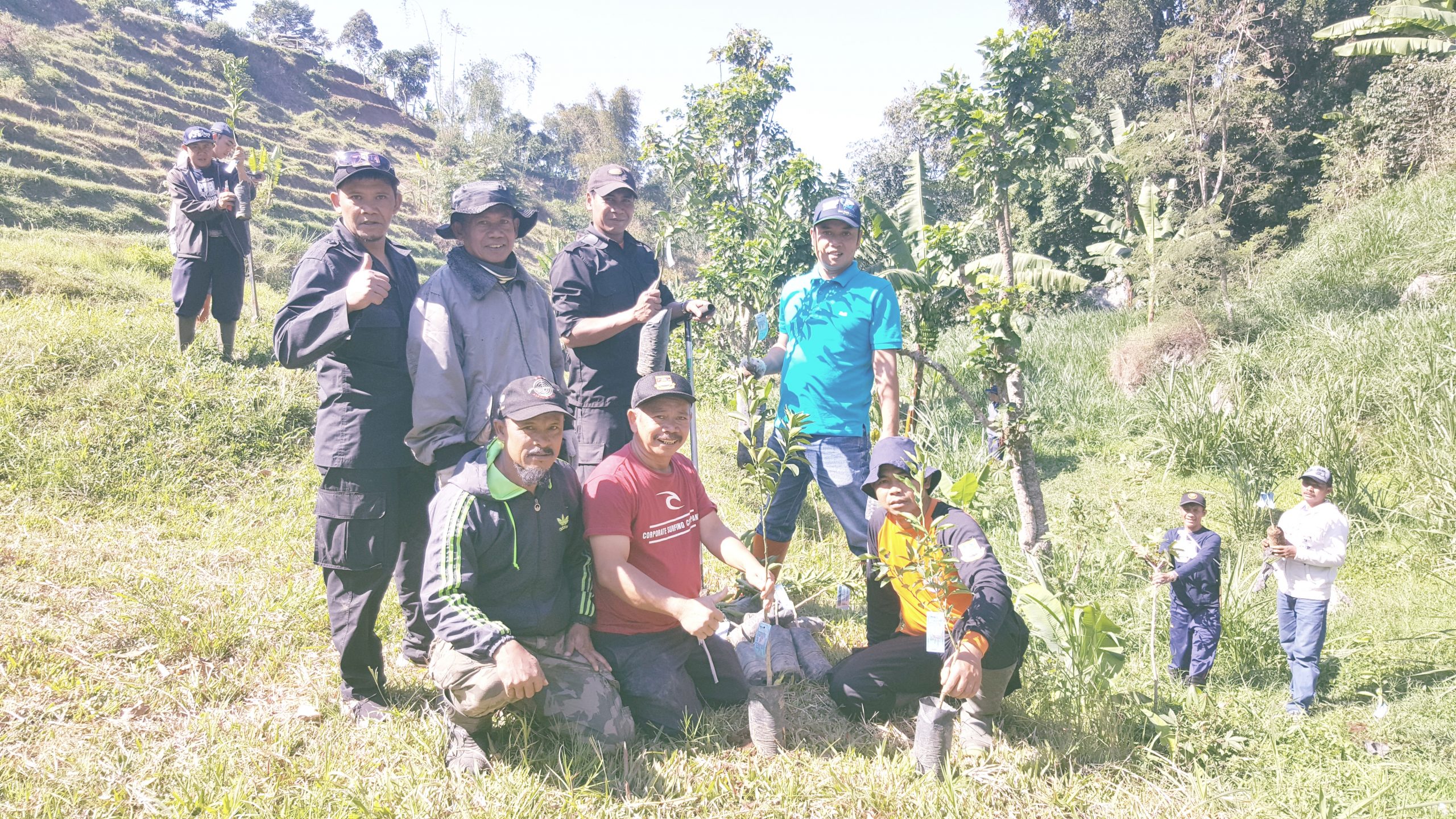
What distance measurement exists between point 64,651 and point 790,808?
3061 millimetres

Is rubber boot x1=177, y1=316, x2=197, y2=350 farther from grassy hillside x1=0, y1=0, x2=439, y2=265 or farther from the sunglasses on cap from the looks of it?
grassy hillside x1=0, y1=0, x2=439, y2=265

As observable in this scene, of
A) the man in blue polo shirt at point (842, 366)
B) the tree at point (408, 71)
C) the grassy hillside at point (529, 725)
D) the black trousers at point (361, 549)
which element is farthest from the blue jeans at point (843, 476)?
the tree at point (408, 71)

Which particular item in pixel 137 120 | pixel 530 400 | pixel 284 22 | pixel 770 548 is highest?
pixel 284 22

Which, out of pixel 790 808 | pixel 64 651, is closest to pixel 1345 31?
pixel 790 808

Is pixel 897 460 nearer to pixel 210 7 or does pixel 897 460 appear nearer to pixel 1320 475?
pixel 1320 475

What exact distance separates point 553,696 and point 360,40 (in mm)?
70623

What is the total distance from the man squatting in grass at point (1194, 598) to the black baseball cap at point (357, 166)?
4.11 meters

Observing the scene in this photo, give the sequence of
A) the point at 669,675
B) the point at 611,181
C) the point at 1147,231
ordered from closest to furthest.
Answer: the point at 669,675, the point at 611,181, the point at 1147,231

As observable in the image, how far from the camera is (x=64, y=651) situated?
334 centimetres

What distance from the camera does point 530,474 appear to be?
2.77m

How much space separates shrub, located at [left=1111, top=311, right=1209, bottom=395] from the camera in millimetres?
10453

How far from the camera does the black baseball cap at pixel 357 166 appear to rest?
2959mm

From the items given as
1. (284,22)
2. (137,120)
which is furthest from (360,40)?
(137,120)

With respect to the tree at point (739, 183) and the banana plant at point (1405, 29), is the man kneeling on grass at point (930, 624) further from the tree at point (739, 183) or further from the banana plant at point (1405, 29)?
the banana plant at point (1405, 29)
